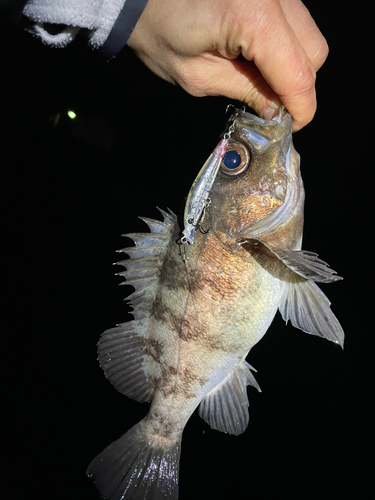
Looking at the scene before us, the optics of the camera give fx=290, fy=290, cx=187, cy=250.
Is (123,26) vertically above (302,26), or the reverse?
(302,26)

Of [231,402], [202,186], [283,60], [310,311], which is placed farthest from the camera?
[231,402]

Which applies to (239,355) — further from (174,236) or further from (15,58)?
(15,58)

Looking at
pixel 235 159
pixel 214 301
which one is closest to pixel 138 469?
pixel 214 301

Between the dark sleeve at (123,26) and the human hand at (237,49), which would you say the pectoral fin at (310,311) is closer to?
the human hand at (237,49)

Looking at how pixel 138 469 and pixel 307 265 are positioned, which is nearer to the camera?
pixel 307 265

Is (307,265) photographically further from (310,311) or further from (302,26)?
(302,26)

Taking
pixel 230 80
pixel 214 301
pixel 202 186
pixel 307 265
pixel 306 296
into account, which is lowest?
pixel 214 301

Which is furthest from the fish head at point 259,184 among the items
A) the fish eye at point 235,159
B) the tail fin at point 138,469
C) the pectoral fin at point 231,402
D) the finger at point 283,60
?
the tail fin at point 138,469
